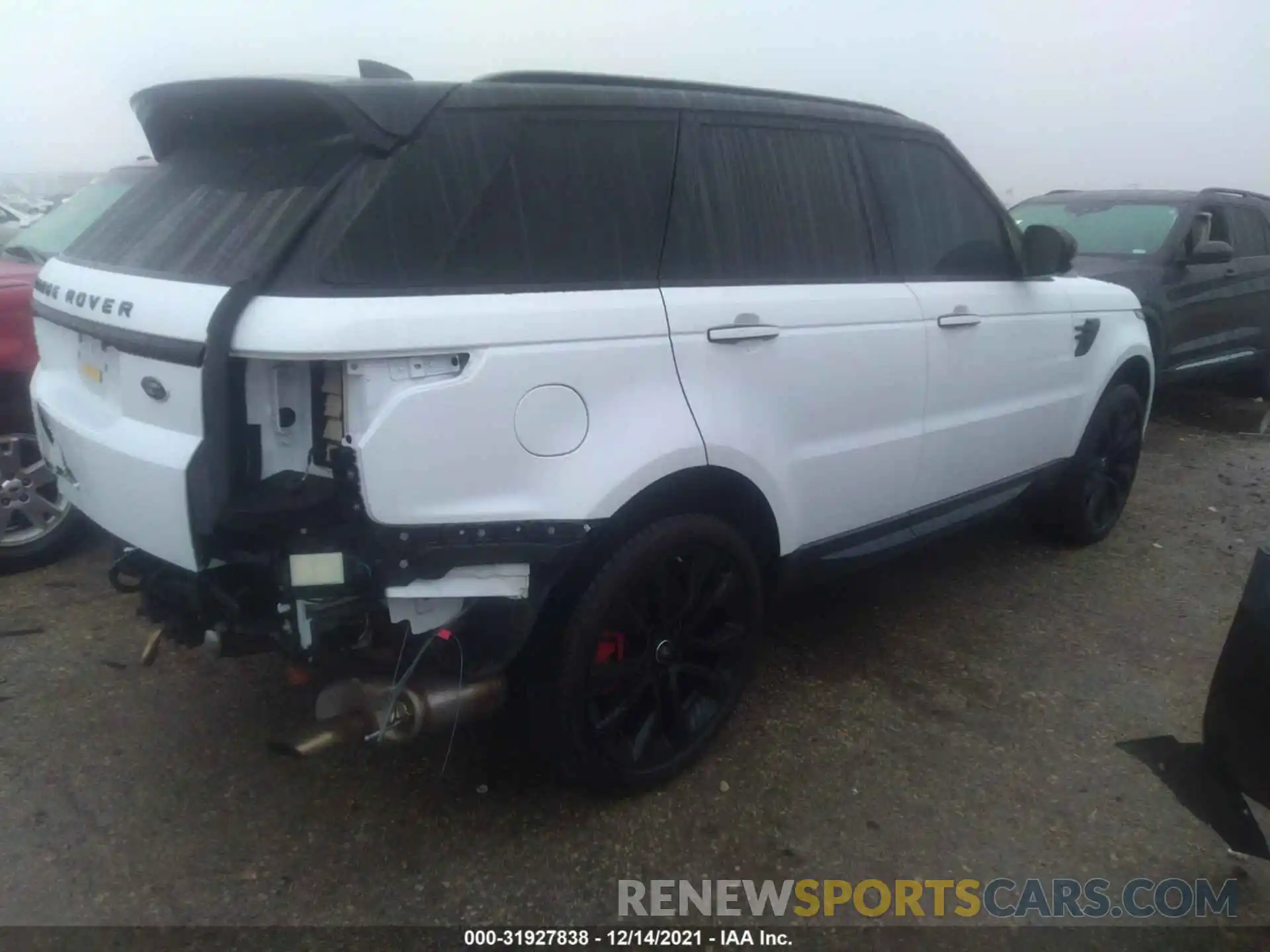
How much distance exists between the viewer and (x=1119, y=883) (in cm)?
271

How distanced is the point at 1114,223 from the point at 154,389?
717cm

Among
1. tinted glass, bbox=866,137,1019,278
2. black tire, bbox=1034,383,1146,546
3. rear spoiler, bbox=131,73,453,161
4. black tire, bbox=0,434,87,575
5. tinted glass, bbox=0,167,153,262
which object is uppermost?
rear spoiler, bbox=131,73,453,161

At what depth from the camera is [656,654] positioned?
288 centimetres

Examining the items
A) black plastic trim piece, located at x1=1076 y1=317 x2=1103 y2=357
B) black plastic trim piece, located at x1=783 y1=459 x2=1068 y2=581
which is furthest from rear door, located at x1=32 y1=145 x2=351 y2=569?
black plastic trim piece, located at x1=1076 y1=317 x2=1103 y2=357

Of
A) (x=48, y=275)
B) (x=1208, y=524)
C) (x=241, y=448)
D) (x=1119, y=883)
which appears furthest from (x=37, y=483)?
(x=1208, y=524)

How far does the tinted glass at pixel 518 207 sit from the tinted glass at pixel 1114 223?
5.31 metres

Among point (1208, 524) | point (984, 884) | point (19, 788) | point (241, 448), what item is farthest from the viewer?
point (1208, 524)

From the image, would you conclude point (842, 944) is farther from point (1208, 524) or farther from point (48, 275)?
point (1208, 524)

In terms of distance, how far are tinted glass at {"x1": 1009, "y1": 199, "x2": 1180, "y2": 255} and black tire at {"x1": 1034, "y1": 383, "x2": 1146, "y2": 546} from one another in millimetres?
2484

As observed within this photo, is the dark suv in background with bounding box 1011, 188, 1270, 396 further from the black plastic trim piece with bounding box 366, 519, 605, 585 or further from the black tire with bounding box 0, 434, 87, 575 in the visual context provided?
the black tire with bounding box 0, 434, 87, 575

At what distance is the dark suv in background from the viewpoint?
7.05 m

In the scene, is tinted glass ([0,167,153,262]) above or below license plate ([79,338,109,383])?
below

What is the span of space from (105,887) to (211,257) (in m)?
1.61

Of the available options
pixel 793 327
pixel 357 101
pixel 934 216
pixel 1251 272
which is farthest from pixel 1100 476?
pixel 1251 272
